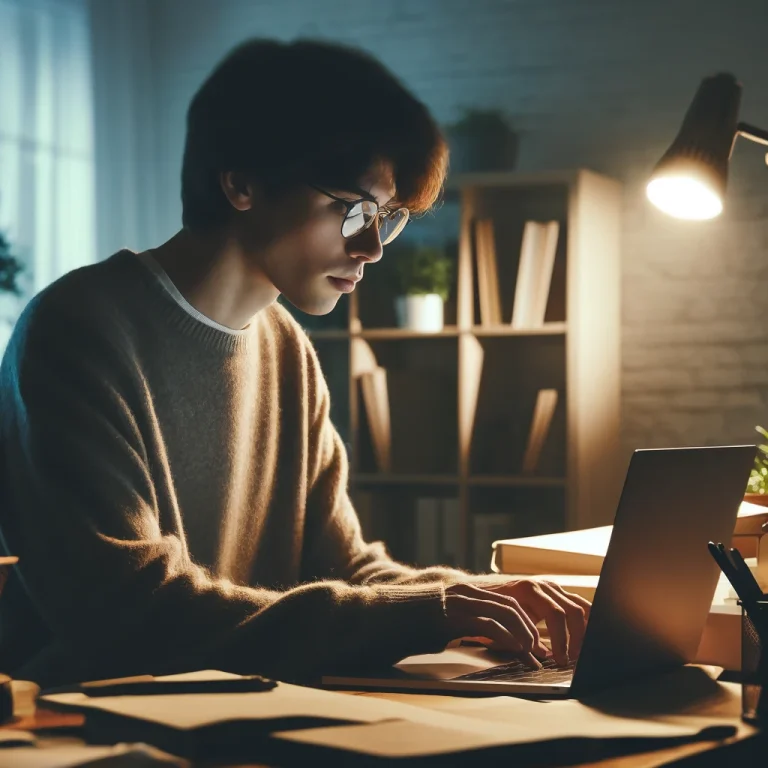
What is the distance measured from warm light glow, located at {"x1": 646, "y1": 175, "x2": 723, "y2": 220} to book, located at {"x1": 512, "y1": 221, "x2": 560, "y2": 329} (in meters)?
1.96

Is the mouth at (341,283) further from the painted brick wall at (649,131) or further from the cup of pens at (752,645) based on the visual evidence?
the painted brick wall at (649,131)

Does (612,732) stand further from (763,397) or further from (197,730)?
(763,397)

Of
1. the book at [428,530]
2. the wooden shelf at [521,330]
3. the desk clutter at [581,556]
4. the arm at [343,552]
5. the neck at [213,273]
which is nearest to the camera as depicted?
the arm at [343,552]

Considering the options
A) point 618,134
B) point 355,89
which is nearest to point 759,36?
point 618,134

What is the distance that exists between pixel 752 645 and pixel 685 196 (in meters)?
1.02

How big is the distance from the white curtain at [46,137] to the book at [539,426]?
1825mm

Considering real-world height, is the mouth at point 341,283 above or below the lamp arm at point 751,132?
below

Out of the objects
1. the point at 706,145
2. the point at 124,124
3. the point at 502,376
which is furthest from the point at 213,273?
the point at 124,124

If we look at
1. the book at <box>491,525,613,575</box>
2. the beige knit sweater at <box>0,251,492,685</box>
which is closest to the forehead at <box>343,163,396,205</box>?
the beige knit sweater at <box>0,251,492,685</box>

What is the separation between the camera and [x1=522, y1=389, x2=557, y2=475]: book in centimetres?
388

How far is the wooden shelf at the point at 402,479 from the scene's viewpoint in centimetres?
404

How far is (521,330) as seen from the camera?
3906 millimetres

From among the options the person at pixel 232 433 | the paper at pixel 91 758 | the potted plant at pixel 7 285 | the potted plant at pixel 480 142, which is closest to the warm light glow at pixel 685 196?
the person at pixel 232 433

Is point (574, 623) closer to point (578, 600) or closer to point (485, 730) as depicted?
point (578, 600)
